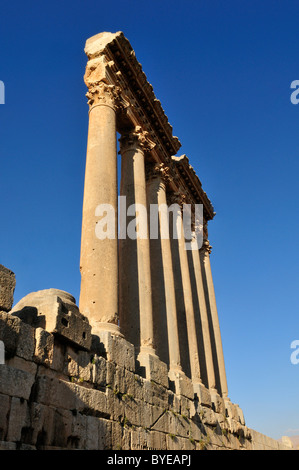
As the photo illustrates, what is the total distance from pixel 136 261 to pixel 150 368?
355 cm

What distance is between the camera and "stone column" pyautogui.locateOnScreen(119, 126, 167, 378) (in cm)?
1238

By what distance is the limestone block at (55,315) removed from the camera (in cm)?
770

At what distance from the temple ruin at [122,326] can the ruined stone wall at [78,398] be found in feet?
0.07

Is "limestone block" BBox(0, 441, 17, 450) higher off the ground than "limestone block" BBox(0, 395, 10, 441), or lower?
lower

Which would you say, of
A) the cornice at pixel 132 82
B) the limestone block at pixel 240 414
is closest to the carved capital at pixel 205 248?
the cornice at pixel 132 82

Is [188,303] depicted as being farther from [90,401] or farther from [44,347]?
[44,347]

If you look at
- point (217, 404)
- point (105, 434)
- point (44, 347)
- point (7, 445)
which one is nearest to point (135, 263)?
point (105, 434)

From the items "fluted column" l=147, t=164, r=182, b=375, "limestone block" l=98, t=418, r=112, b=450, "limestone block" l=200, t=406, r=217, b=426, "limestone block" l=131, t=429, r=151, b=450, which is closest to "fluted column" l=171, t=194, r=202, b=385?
"limestone block" l=200, t=406, r=217, b=426

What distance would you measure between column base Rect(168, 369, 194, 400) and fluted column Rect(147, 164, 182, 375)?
22 cm

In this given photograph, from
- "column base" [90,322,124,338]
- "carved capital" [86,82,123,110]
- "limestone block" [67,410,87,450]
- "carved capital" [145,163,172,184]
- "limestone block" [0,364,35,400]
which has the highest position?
"carved capital" [145,163,172,184]

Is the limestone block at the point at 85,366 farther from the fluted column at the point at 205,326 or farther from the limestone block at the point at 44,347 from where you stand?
the fluted column at the point at 205,326

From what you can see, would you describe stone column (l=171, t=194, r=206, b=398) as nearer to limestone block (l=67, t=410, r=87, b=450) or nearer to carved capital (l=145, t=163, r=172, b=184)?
carved capital (l=145, t=163, r=172, b=184)

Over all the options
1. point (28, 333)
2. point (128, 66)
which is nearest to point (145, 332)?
point (28, 333)
